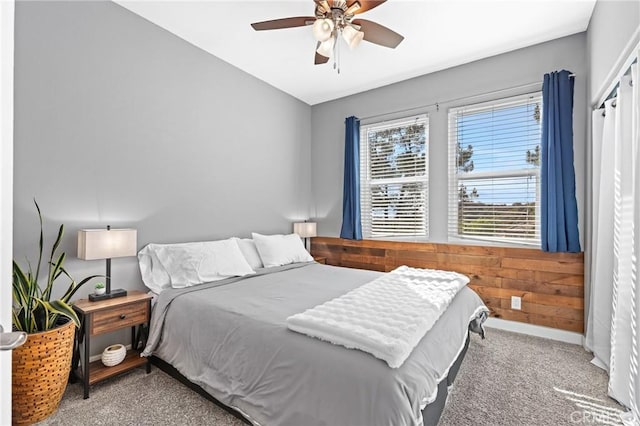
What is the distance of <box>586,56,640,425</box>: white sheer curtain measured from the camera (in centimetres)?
172

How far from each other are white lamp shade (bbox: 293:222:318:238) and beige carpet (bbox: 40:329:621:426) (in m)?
2.34

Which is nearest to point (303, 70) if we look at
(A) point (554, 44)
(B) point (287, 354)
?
(A) point (554, 44)

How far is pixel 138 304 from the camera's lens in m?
2.25

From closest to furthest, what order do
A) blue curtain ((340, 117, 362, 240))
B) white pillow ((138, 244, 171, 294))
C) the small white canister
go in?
1. the small white canister
2. white pillow ((138, 244, 171, 294))
3. blue curtain ((340, 117, 362, 240))

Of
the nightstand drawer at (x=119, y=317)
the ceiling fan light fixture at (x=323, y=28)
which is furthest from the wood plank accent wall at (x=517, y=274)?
the nightstand drawer at (x=119, y=317)

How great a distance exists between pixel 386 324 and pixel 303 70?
3.12 m

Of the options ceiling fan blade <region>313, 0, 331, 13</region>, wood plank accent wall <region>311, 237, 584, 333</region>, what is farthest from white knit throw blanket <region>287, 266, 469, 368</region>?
ceiling fan blade <region>313, 0, 331, 13</region>

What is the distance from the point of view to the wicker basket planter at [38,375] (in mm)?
1671

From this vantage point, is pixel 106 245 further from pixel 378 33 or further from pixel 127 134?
pixel 378 33

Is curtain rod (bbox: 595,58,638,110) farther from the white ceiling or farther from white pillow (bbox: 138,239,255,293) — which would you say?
white pillow (bbox: 138,239,255,293)

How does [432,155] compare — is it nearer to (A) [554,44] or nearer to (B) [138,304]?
(A) [554,44]

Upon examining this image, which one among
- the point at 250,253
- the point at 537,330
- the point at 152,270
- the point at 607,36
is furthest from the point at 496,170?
the point at 152,270

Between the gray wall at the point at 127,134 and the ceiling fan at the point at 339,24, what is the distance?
4.07ft

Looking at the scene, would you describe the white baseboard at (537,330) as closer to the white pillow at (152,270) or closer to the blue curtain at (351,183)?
the blue curtain at (351,183)
